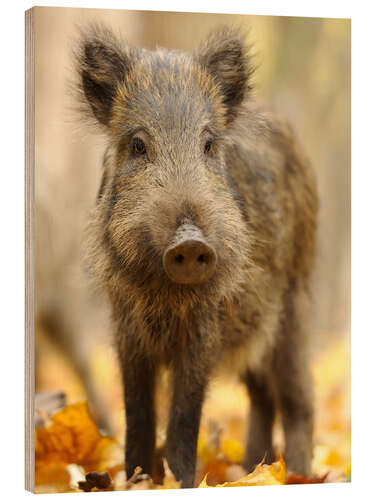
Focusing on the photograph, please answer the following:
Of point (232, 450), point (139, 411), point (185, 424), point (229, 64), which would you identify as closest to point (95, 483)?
point (139, 411)

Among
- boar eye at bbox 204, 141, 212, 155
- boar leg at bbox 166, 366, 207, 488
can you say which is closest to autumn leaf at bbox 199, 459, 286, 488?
boar leg at bbox 166, 366, 207, 488

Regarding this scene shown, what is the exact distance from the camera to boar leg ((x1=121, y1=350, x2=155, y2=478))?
4941mm

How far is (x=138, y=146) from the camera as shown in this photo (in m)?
4.62

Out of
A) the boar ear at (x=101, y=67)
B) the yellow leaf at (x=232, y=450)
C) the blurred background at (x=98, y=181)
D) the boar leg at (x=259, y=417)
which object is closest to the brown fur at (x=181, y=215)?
the boar ear at (x=101, y=67)

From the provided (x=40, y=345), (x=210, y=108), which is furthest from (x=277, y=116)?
(x=40, y=345)

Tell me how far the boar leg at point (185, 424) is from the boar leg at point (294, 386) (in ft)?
3.69

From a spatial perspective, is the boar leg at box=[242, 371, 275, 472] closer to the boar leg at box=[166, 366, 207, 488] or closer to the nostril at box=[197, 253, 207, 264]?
the boar leg at box=[166, 366, 207, 488]

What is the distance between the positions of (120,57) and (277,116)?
4.61 feet

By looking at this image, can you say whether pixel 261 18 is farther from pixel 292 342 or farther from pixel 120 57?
pixel 292 342

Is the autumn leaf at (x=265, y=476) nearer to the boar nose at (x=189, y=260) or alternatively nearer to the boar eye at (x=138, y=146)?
the boar nose at (x=189, y=260)

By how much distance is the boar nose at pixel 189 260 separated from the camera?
4074mm

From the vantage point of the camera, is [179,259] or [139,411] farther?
[139,411]

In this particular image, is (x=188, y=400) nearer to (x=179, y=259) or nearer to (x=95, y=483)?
(x=95, y=483)

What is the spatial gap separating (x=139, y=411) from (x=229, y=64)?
6.14 feet
